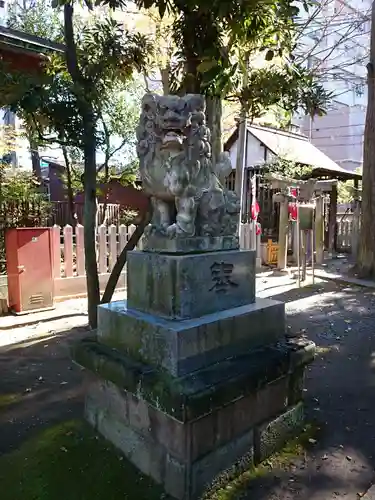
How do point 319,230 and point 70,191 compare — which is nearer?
point 70,191

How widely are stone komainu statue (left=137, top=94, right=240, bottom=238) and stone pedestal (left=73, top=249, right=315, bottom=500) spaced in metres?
0.26

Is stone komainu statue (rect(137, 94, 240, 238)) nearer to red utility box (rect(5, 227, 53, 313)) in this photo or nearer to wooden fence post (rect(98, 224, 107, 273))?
red utility box (rect(5, 227, 53, 313))

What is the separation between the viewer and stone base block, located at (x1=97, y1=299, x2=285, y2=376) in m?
2.53

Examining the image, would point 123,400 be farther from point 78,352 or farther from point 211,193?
point 211,193

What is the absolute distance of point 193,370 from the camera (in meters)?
2.56

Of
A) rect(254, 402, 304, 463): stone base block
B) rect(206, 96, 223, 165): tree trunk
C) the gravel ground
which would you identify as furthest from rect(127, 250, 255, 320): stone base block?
rect(206, 96, 223, 165): tree trunk

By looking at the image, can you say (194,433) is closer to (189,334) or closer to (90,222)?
(189,334)

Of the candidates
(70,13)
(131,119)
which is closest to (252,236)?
(131,119)

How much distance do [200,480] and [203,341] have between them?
816mm

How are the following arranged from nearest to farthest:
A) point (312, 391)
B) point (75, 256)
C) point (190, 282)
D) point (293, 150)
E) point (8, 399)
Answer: point (190, 282) → point (8, 399) → point (312, 391) → point (75, 256) → point (293, 150)

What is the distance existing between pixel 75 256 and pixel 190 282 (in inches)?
231

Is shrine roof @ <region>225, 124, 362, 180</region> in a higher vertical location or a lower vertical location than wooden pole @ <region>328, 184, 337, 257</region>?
higher

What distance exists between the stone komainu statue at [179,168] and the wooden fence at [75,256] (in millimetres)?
5179

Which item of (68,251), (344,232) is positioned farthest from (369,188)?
(68,251)
